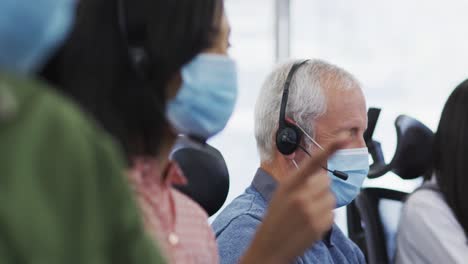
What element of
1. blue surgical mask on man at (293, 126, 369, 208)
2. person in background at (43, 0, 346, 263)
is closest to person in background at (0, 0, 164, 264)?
person in background at (43, 0, 346, 263)

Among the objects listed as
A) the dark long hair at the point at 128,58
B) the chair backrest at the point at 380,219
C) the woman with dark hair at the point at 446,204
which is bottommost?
the chair backrest at the point at 380,219

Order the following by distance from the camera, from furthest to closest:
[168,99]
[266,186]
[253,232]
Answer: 1. [266,186]
2. [253,232]
3. [168,99]

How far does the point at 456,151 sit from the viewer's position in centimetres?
163

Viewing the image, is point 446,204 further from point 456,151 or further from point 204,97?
point 204,97

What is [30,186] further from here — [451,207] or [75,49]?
[451,207]

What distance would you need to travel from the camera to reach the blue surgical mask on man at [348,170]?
1.68 metres

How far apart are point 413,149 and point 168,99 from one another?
1.09 meters

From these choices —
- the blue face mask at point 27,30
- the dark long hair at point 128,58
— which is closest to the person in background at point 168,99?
the dark long hair at point 128,58

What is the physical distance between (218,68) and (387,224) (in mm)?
1082

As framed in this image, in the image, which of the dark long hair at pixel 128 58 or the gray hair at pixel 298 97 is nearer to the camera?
the dark long hair at pixel 128 58

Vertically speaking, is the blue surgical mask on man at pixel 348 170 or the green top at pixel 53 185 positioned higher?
the green top at pixel 53 185

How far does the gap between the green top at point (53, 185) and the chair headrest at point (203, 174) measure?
112 centimetres

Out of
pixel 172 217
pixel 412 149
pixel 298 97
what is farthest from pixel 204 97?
pixel 412 149

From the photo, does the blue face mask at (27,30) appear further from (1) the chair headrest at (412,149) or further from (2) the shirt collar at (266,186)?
(1) the chair headrest at (412,149)
